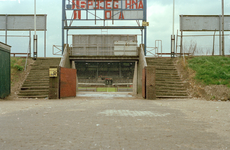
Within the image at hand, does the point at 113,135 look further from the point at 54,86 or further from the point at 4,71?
the point at 4,71

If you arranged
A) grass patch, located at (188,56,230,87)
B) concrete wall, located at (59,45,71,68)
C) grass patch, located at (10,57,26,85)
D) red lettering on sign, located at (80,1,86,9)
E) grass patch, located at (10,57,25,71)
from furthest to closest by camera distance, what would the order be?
red lettering on sign, located at (80,1,86,9) < concrete wall, located at (59,45,71,68) < grass patch, located at (10,57,25,71) < grass patch, located at (10,57,26,85) < grass patch, located at (188,56,230,87)

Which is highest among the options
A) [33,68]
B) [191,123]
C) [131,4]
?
[131,4]

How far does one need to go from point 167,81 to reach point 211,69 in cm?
400

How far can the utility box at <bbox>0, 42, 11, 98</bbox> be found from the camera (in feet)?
46.8

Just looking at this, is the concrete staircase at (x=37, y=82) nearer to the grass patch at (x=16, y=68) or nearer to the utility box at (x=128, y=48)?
the grass patch at (x=16, y=68)

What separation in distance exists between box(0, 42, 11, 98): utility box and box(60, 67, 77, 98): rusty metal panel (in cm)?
379

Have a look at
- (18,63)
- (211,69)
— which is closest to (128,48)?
(211,69)

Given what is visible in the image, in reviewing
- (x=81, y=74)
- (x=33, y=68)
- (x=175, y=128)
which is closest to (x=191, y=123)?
(x=175, y=128)

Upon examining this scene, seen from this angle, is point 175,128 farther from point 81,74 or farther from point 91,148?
point 81,74

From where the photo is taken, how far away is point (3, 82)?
14453 mm

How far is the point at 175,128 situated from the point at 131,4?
20398 mm

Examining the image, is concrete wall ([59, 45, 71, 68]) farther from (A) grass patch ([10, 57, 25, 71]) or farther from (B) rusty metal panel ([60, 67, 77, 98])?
(A) grass patch ([10, 57, 25, 71])

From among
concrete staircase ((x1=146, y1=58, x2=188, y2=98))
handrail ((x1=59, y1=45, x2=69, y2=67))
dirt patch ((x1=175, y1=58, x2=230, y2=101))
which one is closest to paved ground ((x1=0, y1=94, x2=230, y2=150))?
dirt patch ((x1=175, y1=58, x2=230, y2=101))

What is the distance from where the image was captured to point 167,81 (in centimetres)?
1719
